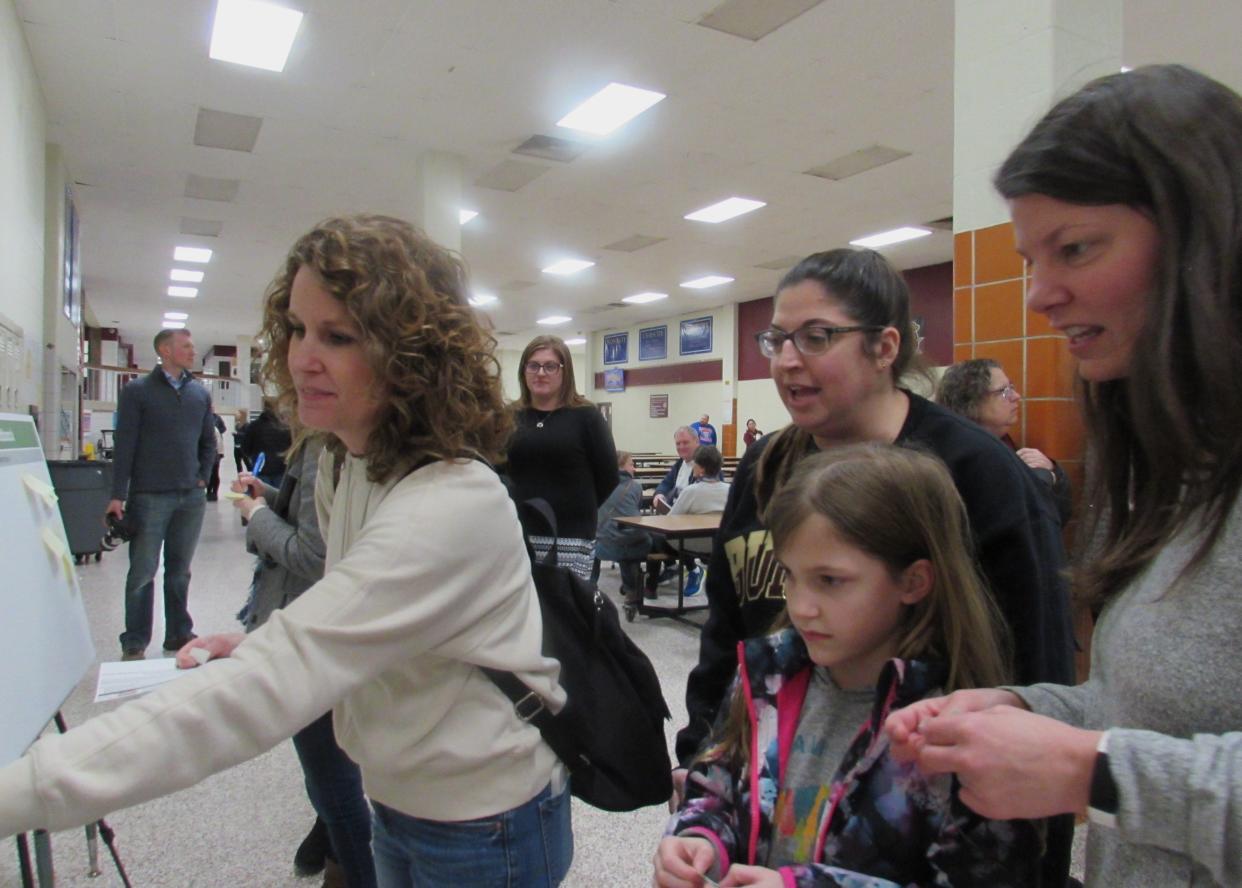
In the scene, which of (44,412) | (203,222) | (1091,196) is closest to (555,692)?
(1091,196)

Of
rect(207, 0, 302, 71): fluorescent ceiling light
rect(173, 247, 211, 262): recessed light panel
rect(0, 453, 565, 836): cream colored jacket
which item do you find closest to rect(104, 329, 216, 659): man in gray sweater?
rect(207, 0, 302, 71): fluorescent ceiling light

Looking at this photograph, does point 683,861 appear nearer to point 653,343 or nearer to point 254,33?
point 254,33

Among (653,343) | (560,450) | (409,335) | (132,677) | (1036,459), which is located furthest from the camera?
(653,343)

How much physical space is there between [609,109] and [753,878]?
5625mm

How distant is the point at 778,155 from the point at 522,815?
635 centimetres

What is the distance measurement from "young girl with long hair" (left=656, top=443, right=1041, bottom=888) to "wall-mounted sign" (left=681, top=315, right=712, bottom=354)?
13.5 m

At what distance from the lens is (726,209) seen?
812 centimetres

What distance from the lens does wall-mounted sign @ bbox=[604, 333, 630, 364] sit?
54.9 feet

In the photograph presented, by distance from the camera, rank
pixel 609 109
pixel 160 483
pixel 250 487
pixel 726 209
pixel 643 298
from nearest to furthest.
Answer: pixel 250 487
pixel 160 483
pixel 609 109
pixel 726 209
pixel 643 298

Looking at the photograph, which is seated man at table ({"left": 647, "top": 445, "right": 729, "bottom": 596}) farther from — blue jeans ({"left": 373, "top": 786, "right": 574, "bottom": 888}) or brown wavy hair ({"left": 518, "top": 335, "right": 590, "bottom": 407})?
blue jeans ({"left": 373, "top": 786, "right": 574, "bottom": 888})

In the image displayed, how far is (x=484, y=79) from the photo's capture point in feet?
17.1

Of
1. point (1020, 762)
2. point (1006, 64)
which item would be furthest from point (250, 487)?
point (1006, 64)

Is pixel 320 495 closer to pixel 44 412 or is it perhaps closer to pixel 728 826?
pixel 728 826

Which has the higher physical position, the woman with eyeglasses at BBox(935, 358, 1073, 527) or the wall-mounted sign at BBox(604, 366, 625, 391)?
the wall-mounted sign at BBox(604, 366, 625, 391)
